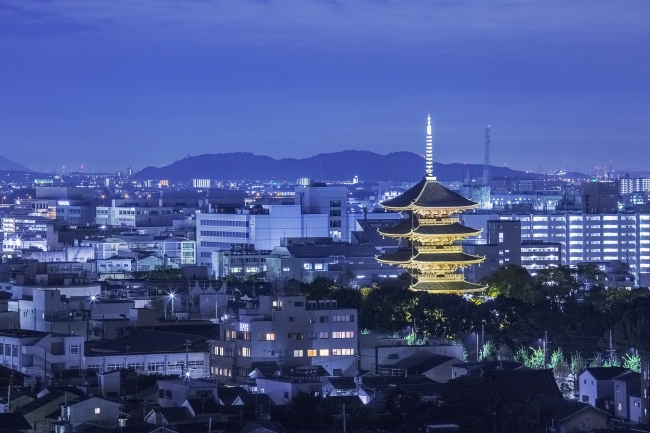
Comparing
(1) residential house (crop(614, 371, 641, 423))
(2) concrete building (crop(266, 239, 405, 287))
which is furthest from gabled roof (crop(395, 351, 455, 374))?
(2) concrete building (crop(266, 239, 405, 287))

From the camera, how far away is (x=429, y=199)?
50219mm

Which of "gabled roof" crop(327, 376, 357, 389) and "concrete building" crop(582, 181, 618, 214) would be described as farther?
"concrete building" crop(582, 181, 618, 214)

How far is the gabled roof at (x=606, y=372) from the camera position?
102ft

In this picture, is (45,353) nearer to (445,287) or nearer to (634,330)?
(634,330)

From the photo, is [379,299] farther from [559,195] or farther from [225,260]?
[559,195]

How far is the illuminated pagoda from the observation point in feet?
161

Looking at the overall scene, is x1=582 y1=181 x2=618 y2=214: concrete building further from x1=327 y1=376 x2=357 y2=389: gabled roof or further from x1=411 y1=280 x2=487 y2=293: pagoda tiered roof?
x1=327 y1=376 x2=357 y2=389: gabled roof

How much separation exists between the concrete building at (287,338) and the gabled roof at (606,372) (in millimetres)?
6466

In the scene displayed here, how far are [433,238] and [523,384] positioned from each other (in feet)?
60.8

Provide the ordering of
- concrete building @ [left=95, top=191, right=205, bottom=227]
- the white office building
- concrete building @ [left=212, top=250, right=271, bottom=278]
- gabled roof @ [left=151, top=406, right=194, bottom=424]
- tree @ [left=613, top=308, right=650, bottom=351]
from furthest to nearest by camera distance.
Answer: concrete building @ [left=95, top=191, right=205, bottom=227] < the white office building < concrete building @ [left=212, top=250, right=271, bottom=278] < tree @ [left=613, top=308, right=650, bottom=351] < gabled roof @ [left=151, top=406, right=194, bottom=424]

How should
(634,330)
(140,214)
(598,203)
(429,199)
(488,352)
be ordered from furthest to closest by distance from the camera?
(140,214) < (598,203) < (429,199) < (634,330) < (488,352)

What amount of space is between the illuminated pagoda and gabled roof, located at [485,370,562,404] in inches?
655

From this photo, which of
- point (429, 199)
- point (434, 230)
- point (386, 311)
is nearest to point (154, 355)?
point (386, 311)

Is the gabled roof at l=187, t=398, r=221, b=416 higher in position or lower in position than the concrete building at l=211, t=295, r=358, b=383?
lower
